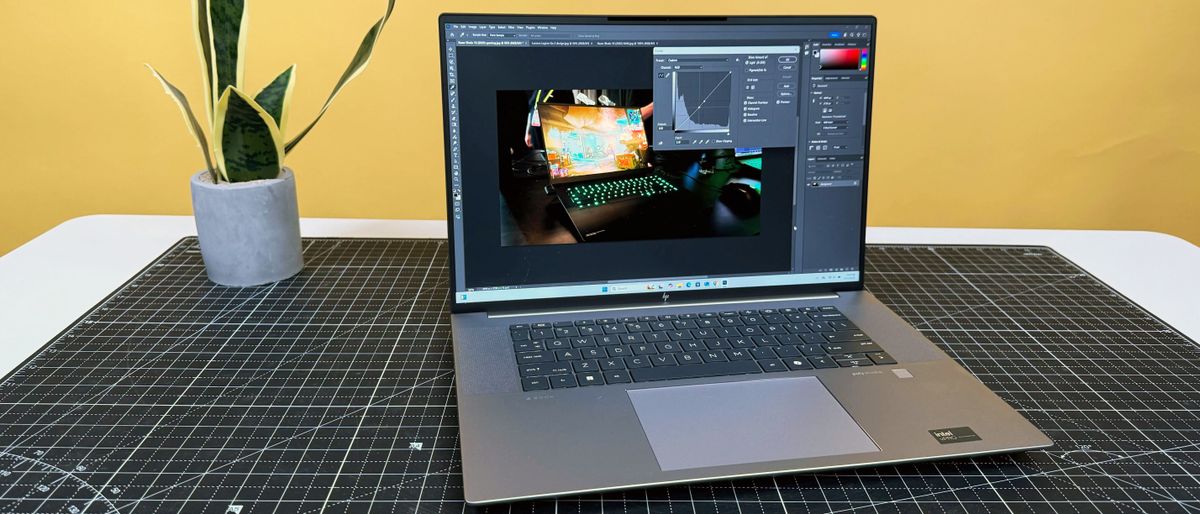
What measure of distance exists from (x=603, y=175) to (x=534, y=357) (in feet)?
0.75

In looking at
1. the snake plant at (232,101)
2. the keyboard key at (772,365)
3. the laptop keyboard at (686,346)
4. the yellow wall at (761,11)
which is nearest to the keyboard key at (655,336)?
the laptop keyboard at (686,346)

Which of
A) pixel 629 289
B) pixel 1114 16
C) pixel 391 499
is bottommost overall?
pixel 391 499

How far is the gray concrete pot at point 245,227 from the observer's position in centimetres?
106

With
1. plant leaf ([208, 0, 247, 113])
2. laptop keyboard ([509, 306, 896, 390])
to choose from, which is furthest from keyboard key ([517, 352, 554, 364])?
plant leaf ([208, 0, 247, 113])

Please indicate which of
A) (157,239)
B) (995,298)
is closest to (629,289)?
(995,298)

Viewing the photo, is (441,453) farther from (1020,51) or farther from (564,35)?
(1020,51)

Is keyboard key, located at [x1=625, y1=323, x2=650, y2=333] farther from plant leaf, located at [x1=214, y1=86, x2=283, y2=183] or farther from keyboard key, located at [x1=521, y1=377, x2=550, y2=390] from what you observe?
plant leaf, located at [x1=214, y1=86, x2=283, y2=183]

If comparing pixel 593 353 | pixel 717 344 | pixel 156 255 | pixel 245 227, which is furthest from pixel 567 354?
pixel 156 255

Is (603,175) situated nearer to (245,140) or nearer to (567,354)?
(567,354)

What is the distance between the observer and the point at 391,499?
66 cm

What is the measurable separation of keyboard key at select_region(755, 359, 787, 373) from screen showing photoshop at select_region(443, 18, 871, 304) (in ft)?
0.54

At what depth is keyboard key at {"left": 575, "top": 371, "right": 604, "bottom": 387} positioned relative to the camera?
2.56ft

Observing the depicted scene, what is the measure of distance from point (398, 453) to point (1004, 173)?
2.11 metres

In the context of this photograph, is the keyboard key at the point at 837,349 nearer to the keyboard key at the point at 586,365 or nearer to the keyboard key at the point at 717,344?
the keyboard key at the point at 717,344
